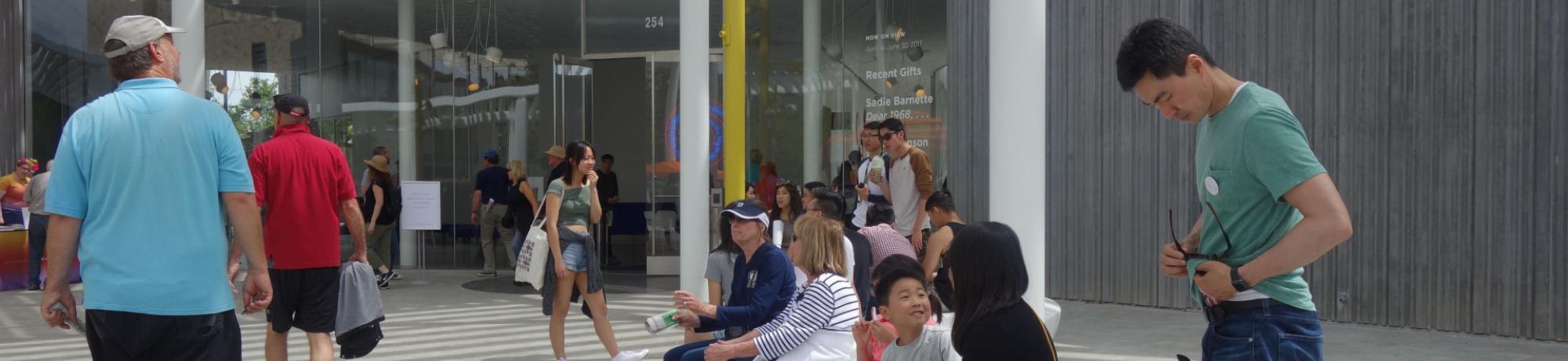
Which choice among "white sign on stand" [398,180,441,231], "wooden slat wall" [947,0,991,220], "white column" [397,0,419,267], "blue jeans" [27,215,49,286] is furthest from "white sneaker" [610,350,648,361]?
"white column" [397,0,419,267]

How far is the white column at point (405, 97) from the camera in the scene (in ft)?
51.9

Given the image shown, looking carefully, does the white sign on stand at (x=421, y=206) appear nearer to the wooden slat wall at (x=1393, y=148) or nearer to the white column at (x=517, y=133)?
the white column at (x=517, y=133)

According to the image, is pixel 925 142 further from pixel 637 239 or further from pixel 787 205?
pixel 637 239

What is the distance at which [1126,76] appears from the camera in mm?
2666

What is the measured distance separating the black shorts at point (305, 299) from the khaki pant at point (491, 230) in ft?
29.3

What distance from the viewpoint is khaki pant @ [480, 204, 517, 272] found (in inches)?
570

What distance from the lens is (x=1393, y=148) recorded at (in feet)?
28.7

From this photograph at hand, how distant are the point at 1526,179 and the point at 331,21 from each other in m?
13.0

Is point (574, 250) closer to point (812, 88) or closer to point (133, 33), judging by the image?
point (133, 33)

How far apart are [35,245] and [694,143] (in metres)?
8.31

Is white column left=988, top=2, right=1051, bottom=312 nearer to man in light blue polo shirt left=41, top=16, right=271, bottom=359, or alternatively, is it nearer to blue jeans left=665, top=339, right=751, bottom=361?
blue jeans left=665, top=339, right=751, bottom=361

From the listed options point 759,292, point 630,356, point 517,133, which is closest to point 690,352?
point 759,292

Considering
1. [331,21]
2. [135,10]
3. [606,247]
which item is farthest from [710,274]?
[135,10]

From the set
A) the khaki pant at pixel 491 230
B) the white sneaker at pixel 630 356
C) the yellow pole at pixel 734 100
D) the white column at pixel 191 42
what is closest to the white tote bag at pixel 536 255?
the white sneaker at pixel 630 356
